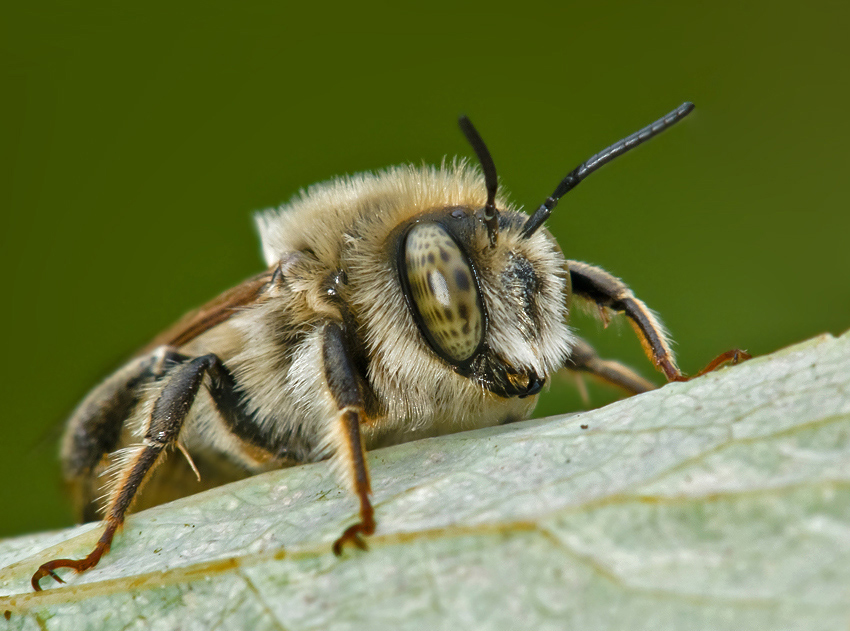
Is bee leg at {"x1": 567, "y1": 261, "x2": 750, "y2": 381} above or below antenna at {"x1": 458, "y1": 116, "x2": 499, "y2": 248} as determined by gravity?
below

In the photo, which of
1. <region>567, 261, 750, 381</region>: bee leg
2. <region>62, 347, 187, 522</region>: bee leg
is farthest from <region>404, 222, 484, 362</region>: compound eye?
<region>62, 347, 187, 522</region>: bee leg

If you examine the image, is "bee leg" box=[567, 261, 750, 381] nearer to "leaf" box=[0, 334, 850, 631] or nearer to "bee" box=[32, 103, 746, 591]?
"bee" box=[32, 103, 746, 591]

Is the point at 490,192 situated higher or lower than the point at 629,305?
higher

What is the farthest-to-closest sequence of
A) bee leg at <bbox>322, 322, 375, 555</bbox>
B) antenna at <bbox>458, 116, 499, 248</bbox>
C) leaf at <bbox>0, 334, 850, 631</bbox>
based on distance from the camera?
1. antenna at <bbox>458, 116, 499, 248</bbox>
2. bee leg at <bbox>322, 322, 375, 555</bbox>
3. leaf at <bbox>0, 334, 850, 631</bbox>

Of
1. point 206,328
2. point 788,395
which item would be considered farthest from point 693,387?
point 206,328

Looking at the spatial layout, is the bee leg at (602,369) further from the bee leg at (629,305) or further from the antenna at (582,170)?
the antenna at (582,170)

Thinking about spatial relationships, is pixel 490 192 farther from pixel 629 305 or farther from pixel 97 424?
pixel 97 424

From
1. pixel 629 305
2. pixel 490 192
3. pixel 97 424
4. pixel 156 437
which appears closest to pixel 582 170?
pixel 490 192
